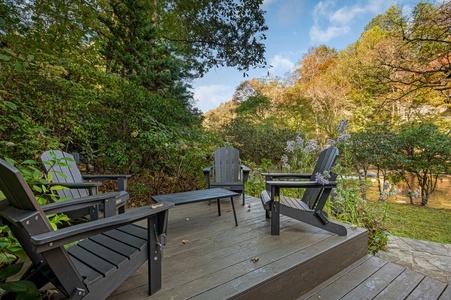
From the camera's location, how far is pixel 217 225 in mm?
2455

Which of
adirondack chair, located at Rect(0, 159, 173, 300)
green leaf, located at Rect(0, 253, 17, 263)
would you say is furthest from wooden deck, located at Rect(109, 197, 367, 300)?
green leaf, located at Rect(0, 253, 17, 263)

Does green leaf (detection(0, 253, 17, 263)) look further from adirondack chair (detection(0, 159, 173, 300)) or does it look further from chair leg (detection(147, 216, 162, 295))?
chair leg (detection(147, 216, 162, 295))

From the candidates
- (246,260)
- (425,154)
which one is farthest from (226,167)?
(425,154)

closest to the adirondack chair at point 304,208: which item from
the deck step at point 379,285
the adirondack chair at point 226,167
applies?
the deck step at point 379,285

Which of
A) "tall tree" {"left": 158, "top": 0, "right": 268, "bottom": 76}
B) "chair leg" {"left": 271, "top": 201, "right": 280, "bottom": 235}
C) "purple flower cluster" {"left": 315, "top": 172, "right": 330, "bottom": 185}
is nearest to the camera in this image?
"purple flower cluster" {"left": 315, "top": 172, "right": 330, "bottom": 185}

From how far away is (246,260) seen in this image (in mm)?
1676

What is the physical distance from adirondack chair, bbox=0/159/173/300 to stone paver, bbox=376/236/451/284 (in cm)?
261

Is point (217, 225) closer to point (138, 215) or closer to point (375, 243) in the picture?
point (138, 215)

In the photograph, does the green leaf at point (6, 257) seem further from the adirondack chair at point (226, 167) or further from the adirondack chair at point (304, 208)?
the adirondack chair at point (226, 167)

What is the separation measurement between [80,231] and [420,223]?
568cm

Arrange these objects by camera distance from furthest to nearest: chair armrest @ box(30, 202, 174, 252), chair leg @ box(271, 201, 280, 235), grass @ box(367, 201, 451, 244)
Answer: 1. grass @ box(367, 201, 451, 244)
2. chair leg @ box(271, 201, 280, 235)
3. chair armrest @ box(30, 202, 174, 252)

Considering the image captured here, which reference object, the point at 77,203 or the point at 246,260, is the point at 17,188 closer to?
the point at 77,203

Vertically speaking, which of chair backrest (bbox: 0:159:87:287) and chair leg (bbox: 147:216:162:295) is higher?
chair backrest (bbox: 0:159:87:287)

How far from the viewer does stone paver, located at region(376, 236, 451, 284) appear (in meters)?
2.26
